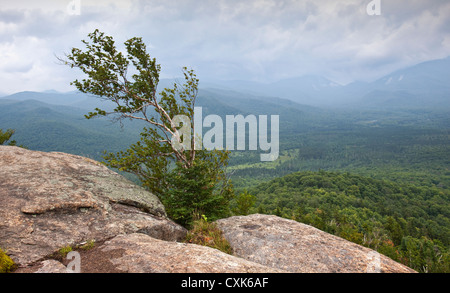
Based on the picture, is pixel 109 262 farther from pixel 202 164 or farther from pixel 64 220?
pixel 202 164

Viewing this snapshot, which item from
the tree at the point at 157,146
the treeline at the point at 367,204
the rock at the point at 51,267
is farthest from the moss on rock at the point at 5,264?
the treeline at the point at 367,204

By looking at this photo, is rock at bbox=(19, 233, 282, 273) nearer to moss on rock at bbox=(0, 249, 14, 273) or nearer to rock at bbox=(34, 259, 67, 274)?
rock at bbox=(34, 259, 67, 274)

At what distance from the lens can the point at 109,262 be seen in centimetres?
509

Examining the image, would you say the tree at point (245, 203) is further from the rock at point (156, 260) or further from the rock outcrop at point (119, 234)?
the rock at point (156, 260)

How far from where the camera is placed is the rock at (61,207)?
5832 millimetres

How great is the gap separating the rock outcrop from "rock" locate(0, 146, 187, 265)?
22 millimetres

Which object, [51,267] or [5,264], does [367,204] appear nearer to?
[51,267]

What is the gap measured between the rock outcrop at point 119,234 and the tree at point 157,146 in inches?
48.7

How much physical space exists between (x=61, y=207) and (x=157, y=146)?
6024 mm

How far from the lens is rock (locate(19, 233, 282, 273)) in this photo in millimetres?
4770

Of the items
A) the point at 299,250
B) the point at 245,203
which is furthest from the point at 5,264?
the point at 245,203

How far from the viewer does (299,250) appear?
718cm
